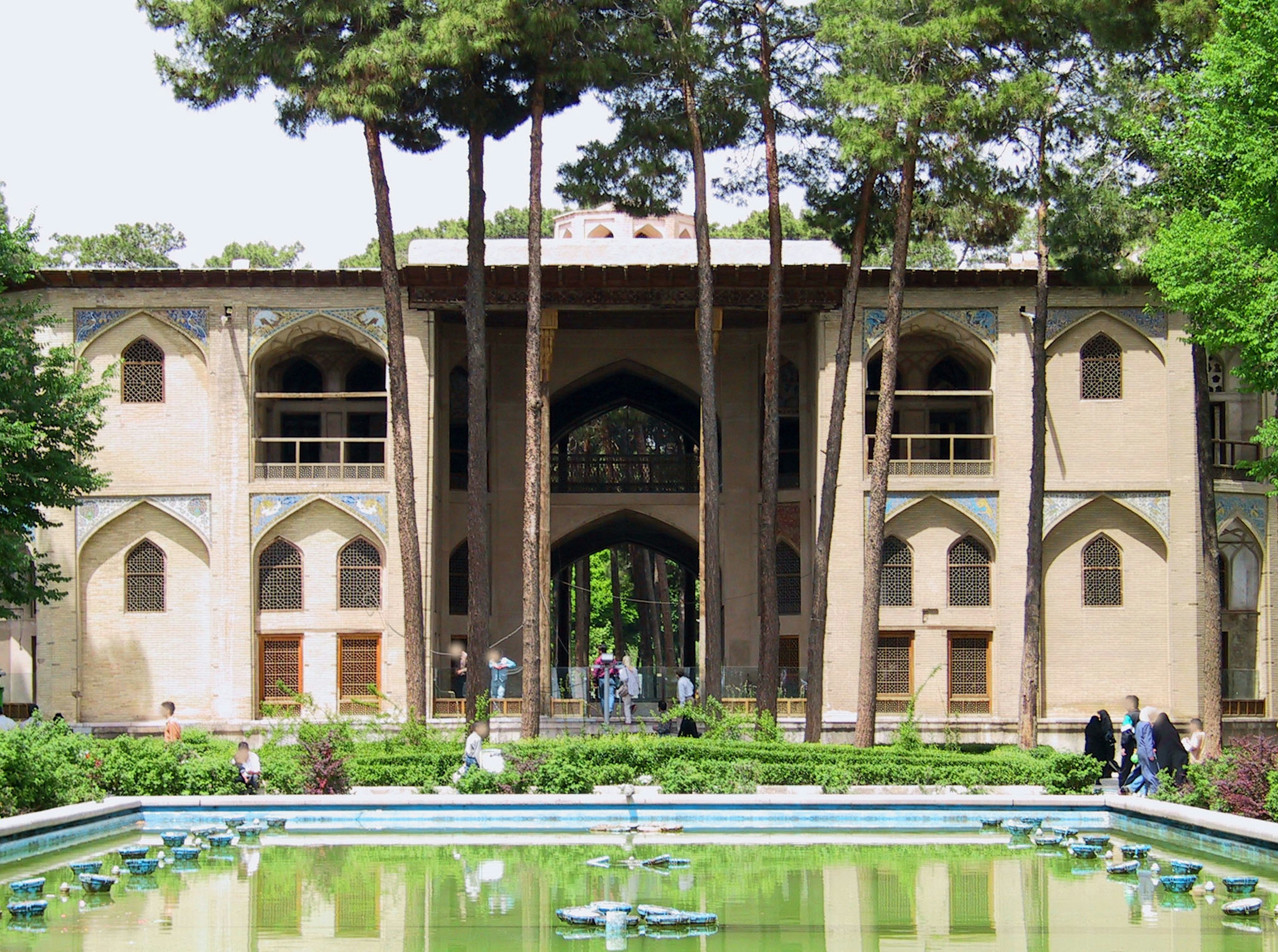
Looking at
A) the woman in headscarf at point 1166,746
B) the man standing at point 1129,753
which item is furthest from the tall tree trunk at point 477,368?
the woman in headscarf at point 1166,746

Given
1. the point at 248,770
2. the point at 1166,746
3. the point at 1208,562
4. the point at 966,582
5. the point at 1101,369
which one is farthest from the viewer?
the point at 966,582

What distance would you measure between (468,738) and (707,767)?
2.39m

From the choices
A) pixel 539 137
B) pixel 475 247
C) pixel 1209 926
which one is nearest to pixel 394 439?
pixel 475 247

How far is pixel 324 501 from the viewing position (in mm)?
24984

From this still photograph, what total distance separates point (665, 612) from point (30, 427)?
86.0 ft

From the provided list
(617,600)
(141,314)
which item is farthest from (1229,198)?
(617,600)

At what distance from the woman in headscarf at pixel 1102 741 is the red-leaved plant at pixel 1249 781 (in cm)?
406

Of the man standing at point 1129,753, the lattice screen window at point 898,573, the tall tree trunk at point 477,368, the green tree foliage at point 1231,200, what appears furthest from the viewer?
the lattice screen window at point 898,573

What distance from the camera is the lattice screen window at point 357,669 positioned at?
2497 centimetres

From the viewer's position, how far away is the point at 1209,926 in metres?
9.81

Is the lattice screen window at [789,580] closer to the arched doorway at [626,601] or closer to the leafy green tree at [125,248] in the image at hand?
the arched doorway at [626,601]

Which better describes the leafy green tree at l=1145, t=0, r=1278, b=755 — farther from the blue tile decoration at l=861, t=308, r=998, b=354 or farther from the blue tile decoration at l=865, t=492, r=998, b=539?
the blue tile decoration at l=865, t=492, r=998, b=539

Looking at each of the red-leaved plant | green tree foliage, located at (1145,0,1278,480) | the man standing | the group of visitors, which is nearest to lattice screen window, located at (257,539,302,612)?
the group of visitors

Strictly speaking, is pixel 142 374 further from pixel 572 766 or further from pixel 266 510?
pixel 572 766
